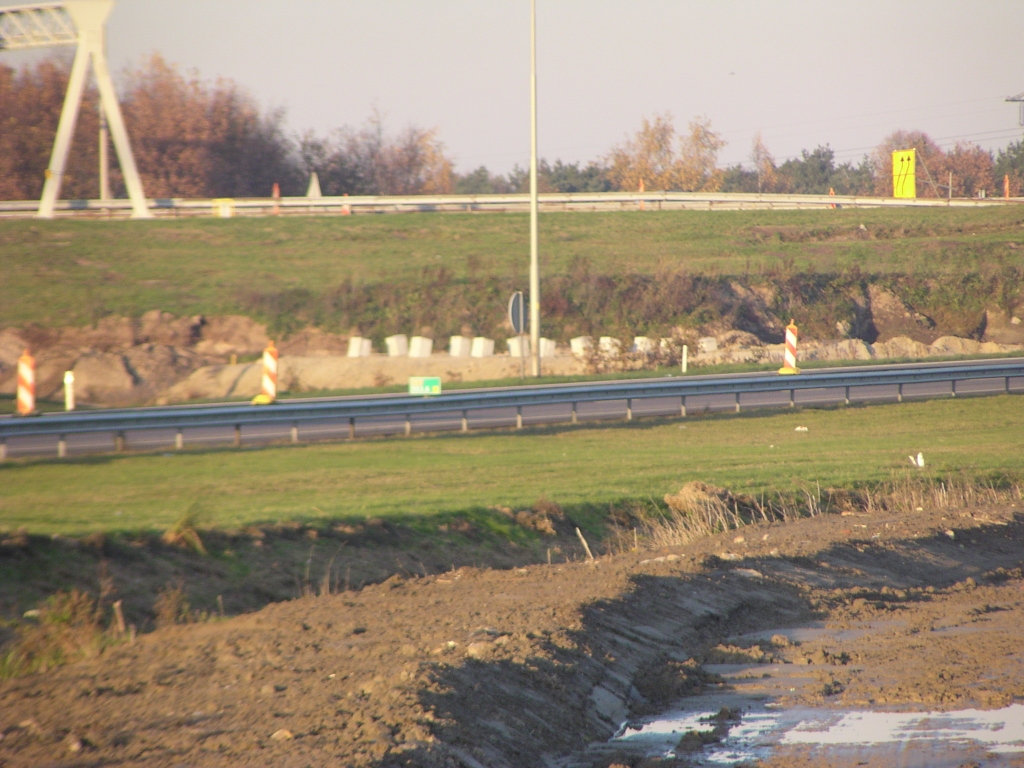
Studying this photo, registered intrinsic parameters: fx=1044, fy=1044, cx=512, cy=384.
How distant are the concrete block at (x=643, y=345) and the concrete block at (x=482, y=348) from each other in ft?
15.7

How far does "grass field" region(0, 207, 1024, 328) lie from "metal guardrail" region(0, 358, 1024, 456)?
13.7 meters

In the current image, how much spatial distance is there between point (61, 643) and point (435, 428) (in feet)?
43.7

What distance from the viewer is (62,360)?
99.8 feet

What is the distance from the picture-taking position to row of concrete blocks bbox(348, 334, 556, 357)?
1337 inches

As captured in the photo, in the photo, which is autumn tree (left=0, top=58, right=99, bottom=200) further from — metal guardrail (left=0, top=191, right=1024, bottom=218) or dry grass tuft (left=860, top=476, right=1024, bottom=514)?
dry grass tuft (left=860, top=476, right=1024, bottom=514)

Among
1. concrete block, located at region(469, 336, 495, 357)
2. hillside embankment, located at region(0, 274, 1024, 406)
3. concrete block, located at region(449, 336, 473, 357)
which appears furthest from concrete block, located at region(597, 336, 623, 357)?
concrete block, located at region(449, 336, 473, 357)

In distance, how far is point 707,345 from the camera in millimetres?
36156

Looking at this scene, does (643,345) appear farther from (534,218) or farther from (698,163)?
(698,163)

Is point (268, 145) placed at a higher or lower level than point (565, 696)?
higher

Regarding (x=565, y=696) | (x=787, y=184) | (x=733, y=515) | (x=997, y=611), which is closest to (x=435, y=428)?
(x=733, y=515)

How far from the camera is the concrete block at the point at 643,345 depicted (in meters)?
34.2

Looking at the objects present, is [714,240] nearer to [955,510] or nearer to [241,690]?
[955,510]

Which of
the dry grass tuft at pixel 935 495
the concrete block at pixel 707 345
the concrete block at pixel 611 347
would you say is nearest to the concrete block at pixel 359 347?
the concrete block at pixel 611 347

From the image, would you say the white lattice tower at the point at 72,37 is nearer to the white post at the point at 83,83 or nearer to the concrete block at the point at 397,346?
the white post at the point at 83,83
